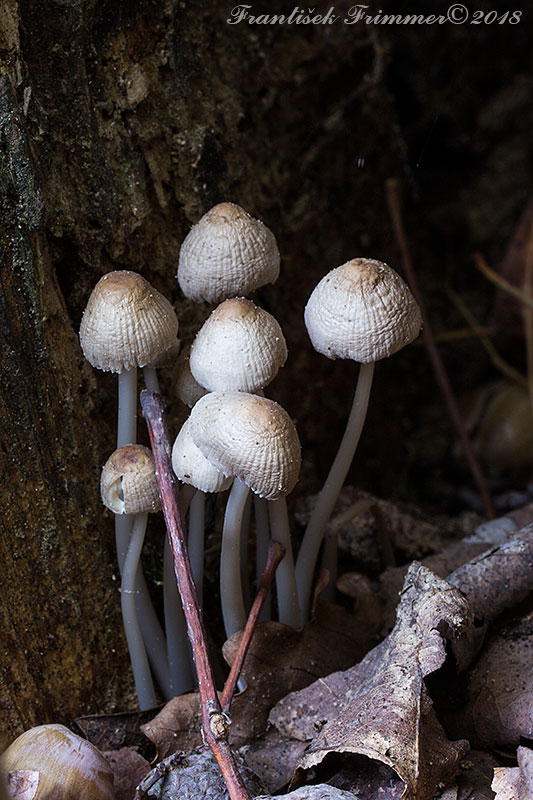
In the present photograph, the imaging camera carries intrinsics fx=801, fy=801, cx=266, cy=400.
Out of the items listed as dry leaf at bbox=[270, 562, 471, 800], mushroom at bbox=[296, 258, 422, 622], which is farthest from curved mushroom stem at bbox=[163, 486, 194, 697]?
mushroom at bbox=[296, 258, 422, 622]

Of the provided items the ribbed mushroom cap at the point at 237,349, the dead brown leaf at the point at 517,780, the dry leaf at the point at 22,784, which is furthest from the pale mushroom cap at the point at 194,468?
the dead brown leaf at the point at 517,780

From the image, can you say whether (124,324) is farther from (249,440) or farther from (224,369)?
(249,440)

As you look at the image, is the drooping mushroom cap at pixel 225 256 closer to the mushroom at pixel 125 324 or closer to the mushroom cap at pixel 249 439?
the mushroom at pixel 125 324

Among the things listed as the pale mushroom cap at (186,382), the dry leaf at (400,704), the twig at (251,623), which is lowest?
the dry leaf at (400,704)

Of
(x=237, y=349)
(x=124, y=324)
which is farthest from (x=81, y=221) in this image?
(x=237, y=349)

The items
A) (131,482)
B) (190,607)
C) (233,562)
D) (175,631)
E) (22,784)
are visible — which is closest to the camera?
(22,784)

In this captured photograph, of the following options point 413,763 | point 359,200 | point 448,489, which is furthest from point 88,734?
point 448,489

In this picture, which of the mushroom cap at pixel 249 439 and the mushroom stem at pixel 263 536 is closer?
the mushroom cap at pixel 249 439
